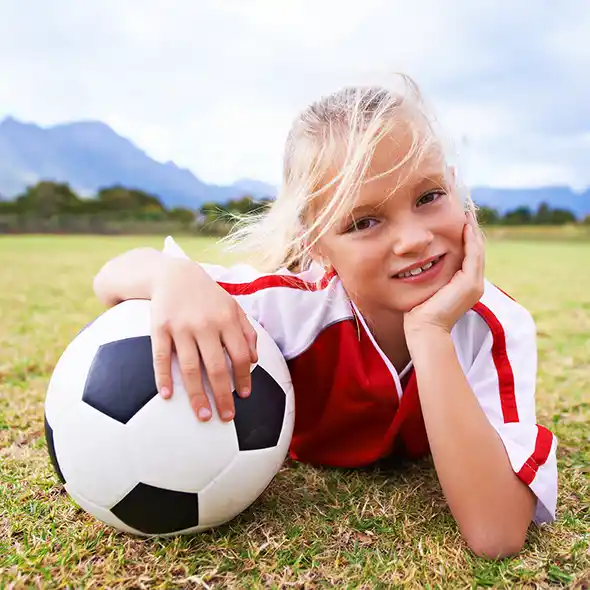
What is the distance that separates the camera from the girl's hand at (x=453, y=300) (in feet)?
6.57

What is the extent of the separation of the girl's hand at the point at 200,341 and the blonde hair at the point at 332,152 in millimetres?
427

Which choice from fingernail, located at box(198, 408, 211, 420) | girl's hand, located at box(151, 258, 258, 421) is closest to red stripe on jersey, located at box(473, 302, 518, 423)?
girl's hand, located at box(151, 258, 258, 421)

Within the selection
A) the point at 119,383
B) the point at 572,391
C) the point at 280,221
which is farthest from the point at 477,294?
the point at 572,391

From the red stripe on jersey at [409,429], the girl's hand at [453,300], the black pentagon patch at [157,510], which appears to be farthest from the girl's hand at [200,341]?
the red stripe on jersey at [409,429]

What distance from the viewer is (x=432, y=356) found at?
195 centimetres

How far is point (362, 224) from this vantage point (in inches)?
79.1

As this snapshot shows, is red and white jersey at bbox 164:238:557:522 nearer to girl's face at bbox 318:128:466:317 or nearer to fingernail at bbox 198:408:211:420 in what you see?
girl's face at bbox 318:128:466:317

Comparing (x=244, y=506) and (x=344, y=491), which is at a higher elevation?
(x=244, y=506)

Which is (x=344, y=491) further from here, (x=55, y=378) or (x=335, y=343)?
(x=55, y=378)

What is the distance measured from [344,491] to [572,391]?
6.39ft

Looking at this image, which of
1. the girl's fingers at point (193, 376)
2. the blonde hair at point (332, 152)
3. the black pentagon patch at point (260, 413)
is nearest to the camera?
the girl's fingers at point (193, 376)

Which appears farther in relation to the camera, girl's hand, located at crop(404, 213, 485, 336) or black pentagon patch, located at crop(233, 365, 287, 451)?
girl's hand, located at crop(404, 213, 485, 336)

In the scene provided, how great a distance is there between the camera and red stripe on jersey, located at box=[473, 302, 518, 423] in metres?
2.04

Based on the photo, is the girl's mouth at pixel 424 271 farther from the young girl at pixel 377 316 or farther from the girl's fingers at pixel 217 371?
the girl's fingers at pixel 217 371
